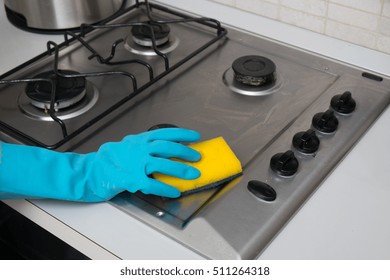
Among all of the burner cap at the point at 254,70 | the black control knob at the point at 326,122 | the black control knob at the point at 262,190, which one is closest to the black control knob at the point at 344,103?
the black control knob at the point at 326,122

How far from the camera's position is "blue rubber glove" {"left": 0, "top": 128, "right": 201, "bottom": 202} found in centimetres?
89

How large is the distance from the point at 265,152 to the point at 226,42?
39 cm

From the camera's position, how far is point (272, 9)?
1342 millimetres

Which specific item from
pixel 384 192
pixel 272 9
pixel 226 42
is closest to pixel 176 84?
pixel 226 42

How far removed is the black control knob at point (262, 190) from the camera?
0.89 m

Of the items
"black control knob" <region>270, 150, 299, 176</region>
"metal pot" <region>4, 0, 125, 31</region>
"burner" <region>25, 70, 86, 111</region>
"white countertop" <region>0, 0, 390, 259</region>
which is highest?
"metal pot" <region>4, 0, 125, 31</region>

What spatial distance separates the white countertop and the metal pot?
50 cm

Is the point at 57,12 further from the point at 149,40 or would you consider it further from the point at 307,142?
the point at 307,142

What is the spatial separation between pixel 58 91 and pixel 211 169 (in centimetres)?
36

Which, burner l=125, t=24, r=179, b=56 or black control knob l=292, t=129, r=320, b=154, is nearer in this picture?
black control knob l=292, t=129, r=320, b=154

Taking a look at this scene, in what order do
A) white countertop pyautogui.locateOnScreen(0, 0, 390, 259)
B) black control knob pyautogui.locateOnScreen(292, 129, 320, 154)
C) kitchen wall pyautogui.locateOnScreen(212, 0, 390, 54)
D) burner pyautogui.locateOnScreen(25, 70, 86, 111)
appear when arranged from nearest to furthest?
white countertop pyautogui.locateOnScreen(0, 0, 390, 259) < black control knob pyautogui.locateOnScreen(292, 129, 320, 154) < burner pyautogui.locateOnScreen(25, 70, 86, 111) < kitchen wall pyautogui.locateOnScreen(212, 0, 390, 54)

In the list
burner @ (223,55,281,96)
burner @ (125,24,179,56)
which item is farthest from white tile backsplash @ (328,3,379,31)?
burner @ (125,24,179,56)

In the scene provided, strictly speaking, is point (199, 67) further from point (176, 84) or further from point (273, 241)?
point (273, 241)

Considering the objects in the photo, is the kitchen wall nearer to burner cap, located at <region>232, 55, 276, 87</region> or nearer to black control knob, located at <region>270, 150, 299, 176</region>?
burner cap, located at <region>232, 55, 276, 87</region>
